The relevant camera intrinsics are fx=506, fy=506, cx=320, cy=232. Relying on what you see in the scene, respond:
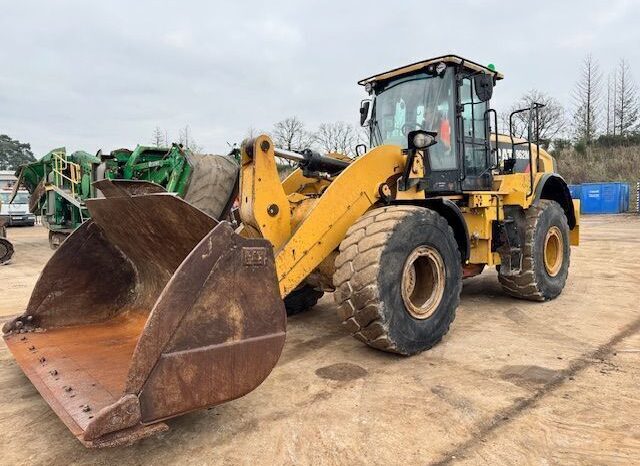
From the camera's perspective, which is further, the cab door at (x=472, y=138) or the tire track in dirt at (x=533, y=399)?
the cab door at (x=472, y=138)

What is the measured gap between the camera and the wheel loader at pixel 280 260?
2.44m

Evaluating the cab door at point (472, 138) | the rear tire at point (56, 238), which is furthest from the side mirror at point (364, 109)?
the rear tire at point (56, 238)

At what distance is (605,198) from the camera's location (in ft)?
84.9

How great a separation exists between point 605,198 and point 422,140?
1007 inches

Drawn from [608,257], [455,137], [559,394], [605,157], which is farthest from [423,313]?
[605,157]

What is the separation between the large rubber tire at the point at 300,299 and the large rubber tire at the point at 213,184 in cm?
248

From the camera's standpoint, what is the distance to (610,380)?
3484mm

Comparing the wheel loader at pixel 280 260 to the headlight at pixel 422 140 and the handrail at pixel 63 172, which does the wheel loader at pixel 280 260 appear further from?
the handrail at pixel 63 172

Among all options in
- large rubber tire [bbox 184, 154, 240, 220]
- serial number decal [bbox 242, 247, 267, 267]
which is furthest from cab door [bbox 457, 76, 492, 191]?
large rubber tire [bbox 184, 154, 240, 220]

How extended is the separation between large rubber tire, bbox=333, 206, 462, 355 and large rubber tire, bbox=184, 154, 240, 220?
4.19 meters

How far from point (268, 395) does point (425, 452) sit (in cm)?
115

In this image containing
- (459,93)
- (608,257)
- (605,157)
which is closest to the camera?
(459,93)

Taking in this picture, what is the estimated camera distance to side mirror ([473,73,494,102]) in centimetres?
507

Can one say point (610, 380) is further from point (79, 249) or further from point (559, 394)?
point (79, 249)
